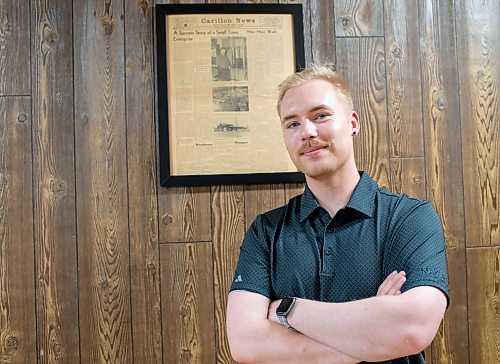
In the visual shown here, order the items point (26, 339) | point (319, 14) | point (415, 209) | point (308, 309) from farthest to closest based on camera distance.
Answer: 1. point (319, 14)
2. point (26, 339)
3. point (415, 209)
4. point (308, 309)

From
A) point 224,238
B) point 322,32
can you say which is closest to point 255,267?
point 224,238

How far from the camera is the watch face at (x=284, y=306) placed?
1622 millimetres

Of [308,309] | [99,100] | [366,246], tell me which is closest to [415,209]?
[366,246]

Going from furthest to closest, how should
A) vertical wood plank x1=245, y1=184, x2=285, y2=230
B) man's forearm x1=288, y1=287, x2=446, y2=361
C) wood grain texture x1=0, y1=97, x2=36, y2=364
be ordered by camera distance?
vertical wood plank x1=245, y1=184, x2=285, y2=230
wood grain texture x1=0, y1=97, x2=36, y2=364
man's forearm x1=288, y1=287, x2=446, y2=361

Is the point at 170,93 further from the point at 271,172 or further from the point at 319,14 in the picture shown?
the point at 319,14

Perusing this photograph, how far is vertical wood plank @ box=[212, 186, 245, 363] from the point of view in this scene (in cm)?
231

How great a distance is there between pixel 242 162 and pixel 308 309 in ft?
2.89

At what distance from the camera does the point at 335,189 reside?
180 cm

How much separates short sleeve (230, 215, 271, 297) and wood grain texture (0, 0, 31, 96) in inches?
43.3

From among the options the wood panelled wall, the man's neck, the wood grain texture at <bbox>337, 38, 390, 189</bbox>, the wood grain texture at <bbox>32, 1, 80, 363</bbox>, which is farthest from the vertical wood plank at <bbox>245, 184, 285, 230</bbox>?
the wood grain texture at <bbox>32, 1, 80, 363</bbox>

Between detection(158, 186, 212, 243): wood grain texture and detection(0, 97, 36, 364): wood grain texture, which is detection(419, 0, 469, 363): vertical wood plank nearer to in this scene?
detection(158, 186, 212, 243): wood grain texture

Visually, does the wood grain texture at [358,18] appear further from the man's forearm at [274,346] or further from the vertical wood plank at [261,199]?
the man's forearm at [274,346]

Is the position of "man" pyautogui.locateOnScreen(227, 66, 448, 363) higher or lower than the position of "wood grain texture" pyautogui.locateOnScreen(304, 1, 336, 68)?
lower

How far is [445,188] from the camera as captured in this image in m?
2.41
